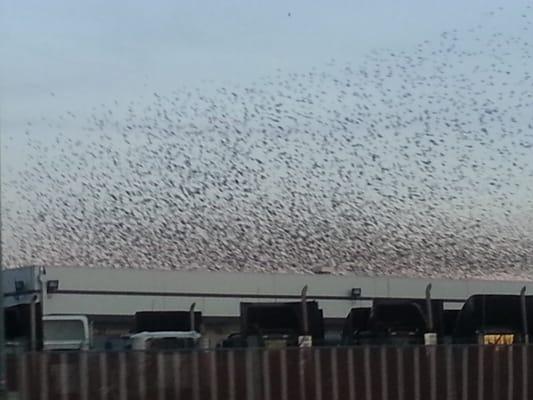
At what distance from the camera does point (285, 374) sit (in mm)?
17734

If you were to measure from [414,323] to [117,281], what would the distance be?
695 inches

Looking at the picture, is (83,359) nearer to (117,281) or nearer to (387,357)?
(387,357)

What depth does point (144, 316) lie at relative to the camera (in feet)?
93.9

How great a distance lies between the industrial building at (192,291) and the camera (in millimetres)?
37094

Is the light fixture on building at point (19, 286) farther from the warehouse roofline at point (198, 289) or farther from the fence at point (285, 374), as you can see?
the fence at point (285, 374)

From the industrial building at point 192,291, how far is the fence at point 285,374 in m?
15.4

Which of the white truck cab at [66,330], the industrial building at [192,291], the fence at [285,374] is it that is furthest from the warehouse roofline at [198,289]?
the fence at [285,374]

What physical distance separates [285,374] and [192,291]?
2389cm

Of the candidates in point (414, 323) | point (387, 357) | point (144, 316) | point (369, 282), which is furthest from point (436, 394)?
point (369, 282)

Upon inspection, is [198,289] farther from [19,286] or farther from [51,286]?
[19,286]

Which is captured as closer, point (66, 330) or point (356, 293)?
point (66, 330)

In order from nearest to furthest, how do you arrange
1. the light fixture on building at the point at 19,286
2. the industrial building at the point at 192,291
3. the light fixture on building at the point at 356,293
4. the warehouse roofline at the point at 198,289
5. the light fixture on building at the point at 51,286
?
the light fixture on building at the point at 19,286 < the light fixture on building at the point at 51,286 < the industrial building at the point at 192,291 < the warehouse roofline at the point at 198,289 < the light fixture on building at the point at 356,293

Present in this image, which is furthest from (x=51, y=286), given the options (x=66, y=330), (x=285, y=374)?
(x=285, y=374)

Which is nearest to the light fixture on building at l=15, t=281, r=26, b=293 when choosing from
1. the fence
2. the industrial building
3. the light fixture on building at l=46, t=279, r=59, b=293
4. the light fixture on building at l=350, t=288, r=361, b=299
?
the industrial building
